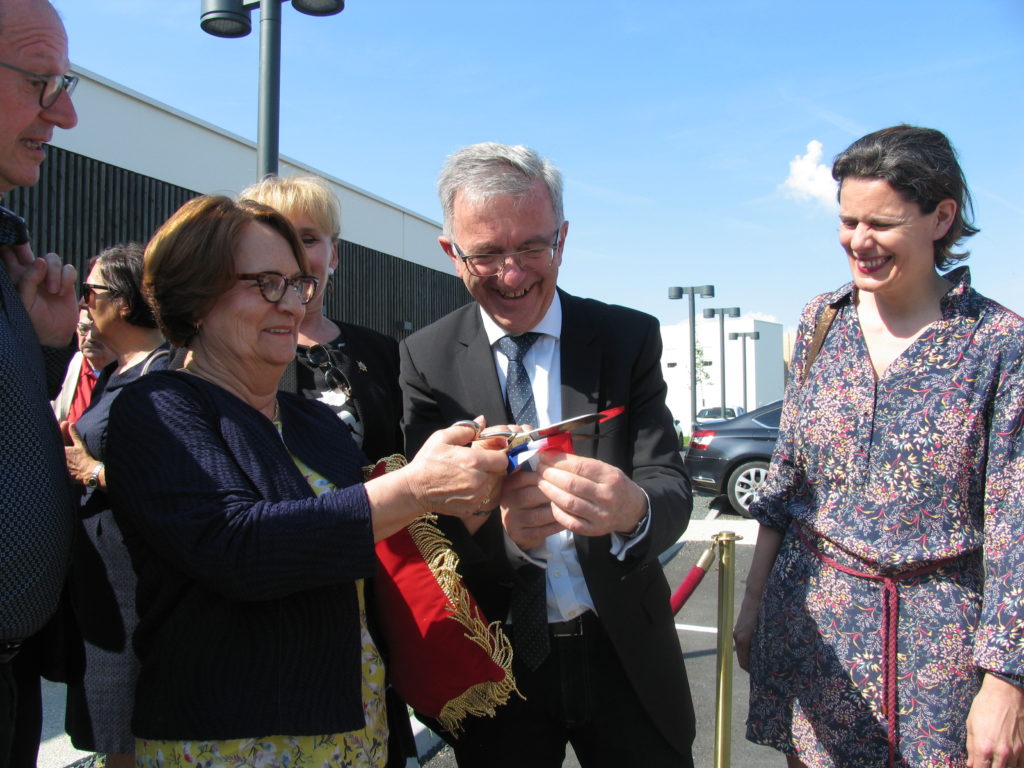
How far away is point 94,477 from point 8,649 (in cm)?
109

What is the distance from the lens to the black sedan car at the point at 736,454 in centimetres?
1120

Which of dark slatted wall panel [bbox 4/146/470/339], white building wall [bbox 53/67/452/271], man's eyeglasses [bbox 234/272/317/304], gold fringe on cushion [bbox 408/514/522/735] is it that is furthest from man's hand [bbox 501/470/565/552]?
dark slatted wall panel [bbox 4/146/470/339]

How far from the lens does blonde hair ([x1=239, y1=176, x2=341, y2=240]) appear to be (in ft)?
9.42

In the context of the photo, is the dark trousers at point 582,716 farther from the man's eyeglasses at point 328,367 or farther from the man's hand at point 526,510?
the man's eyeglasses at point 328,367

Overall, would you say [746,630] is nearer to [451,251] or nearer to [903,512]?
[903,512]

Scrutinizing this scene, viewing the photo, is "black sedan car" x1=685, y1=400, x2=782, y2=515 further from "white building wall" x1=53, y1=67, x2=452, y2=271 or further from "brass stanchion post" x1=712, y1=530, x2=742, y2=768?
"brass stanchion post" x1=712, y1=530, x2=742, y2=768

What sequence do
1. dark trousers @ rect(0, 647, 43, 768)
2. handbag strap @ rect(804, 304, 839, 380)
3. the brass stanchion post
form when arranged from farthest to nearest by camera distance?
the brass stanchion post, handbag strap @ rect(804, 304, 839, 380), dark trousers @ rect(0, 647, 43, 768)

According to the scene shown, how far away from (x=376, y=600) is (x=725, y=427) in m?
10.4

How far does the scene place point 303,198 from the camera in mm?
2877

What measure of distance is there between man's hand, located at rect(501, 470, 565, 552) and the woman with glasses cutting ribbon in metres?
0.19

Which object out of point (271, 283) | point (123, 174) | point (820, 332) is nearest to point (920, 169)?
point (820, 332)

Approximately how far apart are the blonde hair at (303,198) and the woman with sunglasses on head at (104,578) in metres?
0.67

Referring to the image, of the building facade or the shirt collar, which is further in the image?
the building facade

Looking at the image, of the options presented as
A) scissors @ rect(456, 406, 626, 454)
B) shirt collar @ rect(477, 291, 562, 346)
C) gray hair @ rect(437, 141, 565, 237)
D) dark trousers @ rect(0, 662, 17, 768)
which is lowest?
dark trousers @ rect(0, 662, 17, 768)
